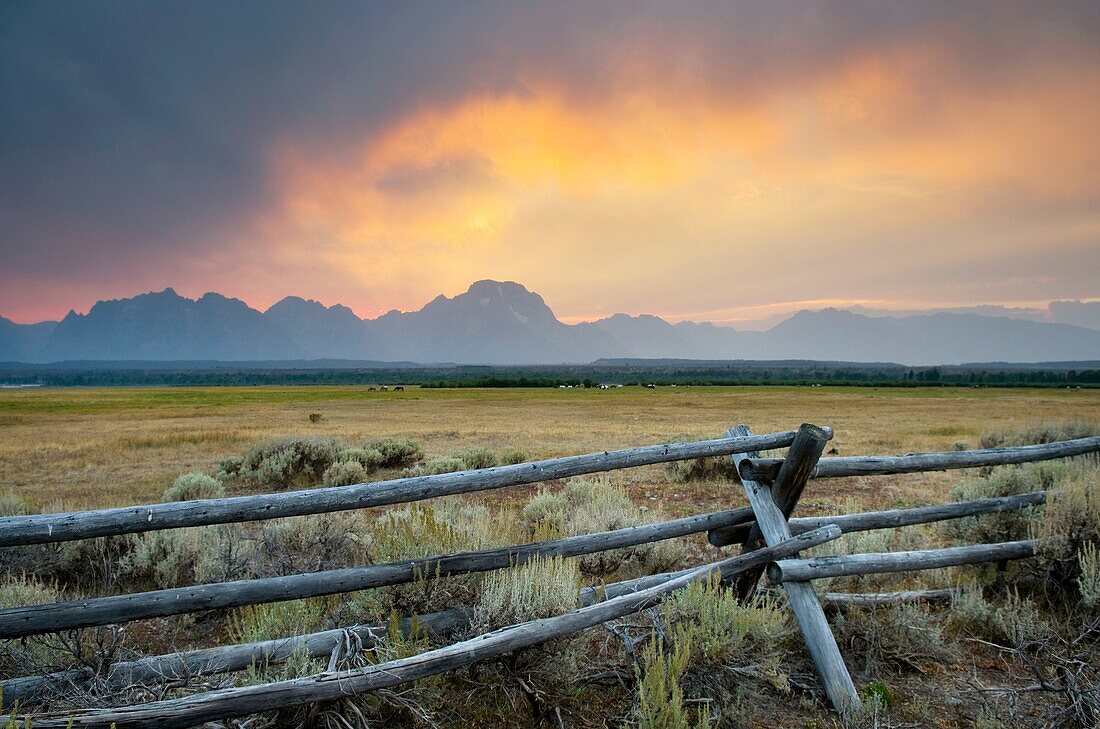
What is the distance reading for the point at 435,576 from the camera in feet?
10.1

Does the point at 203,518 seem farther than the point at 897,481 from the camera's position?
No

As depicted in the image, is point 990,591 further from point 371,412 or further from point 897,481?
point 371,412

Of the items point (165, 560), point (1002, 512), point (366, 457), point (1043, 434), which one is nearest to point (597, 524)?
point (1002, 512)

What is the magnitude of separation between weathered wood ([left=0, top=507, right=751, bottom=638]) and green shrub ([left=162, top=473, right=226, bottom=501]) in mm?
7070

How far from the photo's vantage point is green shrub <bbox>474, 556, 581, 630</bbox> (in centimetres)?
291

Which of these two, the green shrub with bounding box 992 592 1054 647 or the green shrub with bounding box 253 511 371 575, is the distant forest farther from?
the green shrub with bounding box 992 592 1054 647

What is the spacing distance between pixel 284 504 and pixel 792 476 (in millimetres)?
3101

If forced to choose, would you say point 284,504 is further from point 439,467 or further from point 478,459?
point 478,459

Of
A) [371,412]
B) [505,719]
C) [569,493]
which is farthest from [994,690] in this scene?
[371,412]

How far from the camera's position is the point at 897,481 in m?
10.3

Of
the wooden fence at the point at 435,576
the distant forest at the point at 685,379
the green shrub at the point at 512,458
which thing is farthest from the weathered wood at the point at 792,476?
the distant forest at the point at 685,379

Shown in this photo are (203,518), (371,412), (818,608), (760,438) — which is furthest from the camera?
(371,412)

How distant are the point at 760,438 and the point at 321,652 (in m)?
3.03

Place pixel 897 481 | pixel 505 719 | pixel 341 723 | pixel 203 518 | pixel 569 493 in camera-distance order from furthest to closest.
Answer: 1. pixel 897 481
2. pixel 569 493
3. pixel 505 719
4. pixel 203 518
5. pixel 341 723
